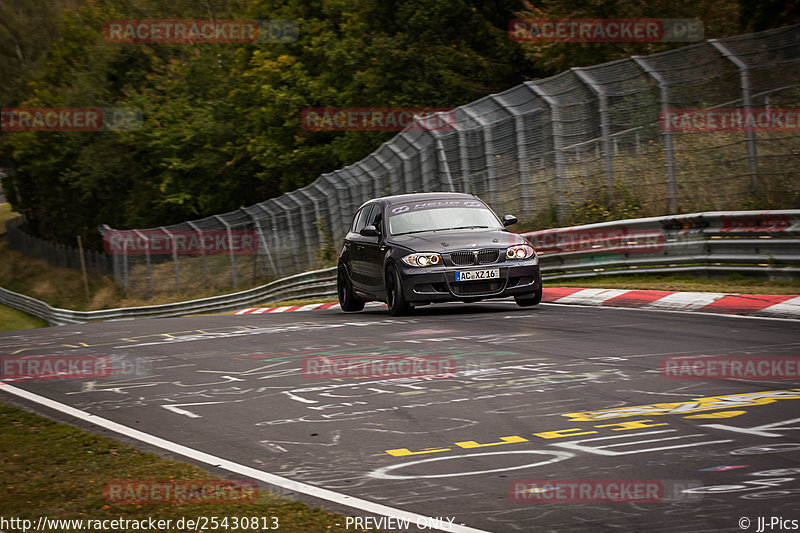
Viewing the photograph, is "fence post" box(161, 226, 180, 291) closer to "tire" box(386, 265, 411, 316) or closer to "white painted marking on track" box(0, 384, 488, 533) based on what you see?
"tire" box(386, 265, 411, 316)

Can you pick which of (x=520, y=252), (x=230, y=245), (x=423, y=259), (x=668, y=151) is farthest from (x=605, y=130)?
(x=230, y=245)

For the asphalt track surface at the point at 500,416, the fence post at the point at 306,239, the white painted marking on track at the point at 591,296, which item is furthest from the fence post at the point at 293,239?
the asphalt track surface at the point at 500,416

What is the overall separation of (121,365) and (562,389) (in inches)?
190

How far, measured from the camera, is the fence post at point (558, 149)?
738 inches

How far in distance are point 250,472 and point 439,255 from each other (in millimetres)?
7981

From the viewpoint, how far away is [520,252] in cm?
1337

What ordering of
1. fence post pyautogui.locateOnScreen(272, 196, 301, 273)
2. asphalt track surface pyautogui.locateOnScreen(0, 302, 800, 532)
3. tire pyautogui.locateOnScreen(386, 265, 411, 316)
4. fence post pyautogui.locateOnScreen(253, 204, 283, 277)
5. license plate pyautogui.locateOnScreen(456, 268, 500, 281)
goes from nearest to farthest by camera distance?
asphalt track surface pyautogui.locateOnScreen(0, 302, 800, 532) < license plate pyautogui.locateOnScreen(456, 268, 500, 281) < tire pyautogui.locateOnScreen(386, 265, 411, 316) < fence post pyautogui.locateOnScreen(272, 196, 301, 273) < fence post pyautogui.locateOnScreen(253, 204, 283, 277)

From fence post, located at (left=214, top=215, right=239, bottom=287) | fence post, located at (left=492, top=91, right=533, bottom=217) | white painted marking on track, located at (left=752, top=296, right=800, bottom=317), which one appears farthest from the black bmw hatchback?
fence post, located at (left=214, top=215, right=239, bottom=287)

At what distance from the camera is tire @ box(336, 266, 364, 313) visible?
637 inches

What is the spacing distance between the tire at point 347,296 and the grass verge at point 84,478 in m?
9.19

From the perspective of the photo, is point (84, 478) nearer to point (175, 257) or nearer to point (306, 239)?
point (306, 239)

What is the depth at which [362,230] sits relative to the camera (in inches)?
588

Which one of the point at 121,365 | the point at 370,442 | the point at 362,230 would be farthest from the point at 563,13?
the point at 370,442

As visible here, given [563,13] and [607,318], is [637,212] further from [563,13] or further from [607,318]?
[563,13]
